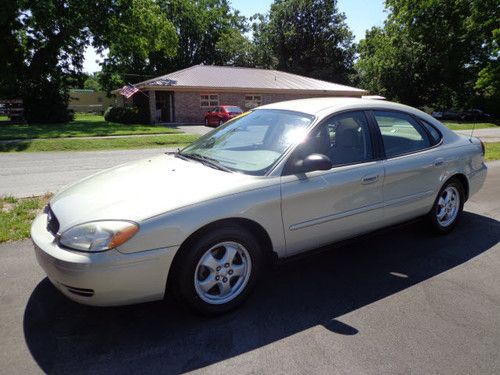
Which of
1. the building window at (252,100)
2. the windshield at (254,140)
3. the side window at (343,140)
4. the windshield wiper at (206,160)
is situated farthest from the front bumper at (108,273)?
the building window at (252,100)

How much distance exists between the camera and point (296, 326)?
3117mm

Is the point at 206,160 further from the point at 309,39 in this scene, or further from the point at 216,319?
the point at 309,39

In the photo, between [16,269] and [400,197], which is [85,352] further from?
[400,197]

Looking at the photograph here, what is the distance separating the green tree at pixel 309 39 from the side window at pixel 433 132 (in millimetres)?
50116

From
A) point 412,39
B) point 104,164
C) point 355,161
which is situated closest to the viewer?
point 355,161

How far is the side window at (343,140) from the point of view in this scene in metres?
3.77

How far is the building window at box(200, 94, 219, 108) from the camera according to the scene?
3294cm

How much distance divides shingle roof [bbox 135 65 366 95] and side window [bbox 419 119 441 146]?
27.7 meters

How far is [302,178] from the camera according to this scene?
138 inches

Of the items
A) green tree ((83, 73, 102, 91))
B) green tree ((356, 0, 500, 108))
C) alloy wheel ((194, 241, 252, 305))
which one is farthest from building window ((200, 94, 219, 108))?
alloy wheel ((194, 241, 252, 305))

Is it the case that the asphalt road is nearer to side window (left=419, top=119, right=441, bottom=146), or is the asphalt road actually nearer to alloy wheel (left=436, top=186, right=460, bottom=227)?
alloy wheel (left=436, top=186, right=460, bottom=227)

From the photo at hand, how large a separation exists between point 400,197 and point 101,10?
2971cm

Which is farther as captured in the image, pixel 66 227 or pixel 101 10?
pixel 101 10

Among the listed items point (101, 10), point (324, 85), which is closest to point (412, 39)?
point (324, 85)
